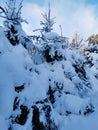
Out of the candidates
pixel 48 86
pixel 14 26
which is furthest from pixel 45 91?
pixel 14 26

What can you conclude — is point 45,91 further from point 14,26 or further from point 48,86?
point 14,26

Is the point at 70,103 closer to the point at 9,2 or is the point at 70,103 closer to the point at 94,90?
the point at 94,90

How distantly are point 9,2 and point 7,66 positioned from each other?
87.4 inches

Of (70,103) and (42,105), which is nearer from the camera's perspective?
(42,105)

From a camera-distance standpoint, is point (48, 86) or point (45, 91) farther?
point (48, 86)

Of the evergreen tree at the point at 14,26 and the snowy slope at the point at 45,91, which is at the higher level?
the evergreen tree at the point at 14,26

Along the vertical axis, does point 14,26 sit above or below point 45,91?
above

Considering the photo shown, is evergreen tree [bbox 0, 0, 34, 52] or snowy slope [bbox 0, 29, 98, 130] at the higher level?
evergreen tree [bbox 0, 0, 34, 52]

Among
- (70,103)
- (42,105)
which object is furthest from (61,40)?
(42,105)

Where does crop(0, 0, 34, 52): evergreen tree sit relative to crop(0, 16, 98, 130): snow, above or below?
above

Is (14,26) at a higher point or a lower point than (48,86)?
higher

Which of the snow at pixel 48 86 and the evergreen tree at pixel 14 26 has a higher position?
the evergreen tree at pixel 14 26

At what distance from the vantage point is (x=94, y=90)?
23.1 ft

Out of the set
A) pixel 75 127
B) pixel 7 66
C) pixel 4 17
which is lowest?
pixel 75 127
